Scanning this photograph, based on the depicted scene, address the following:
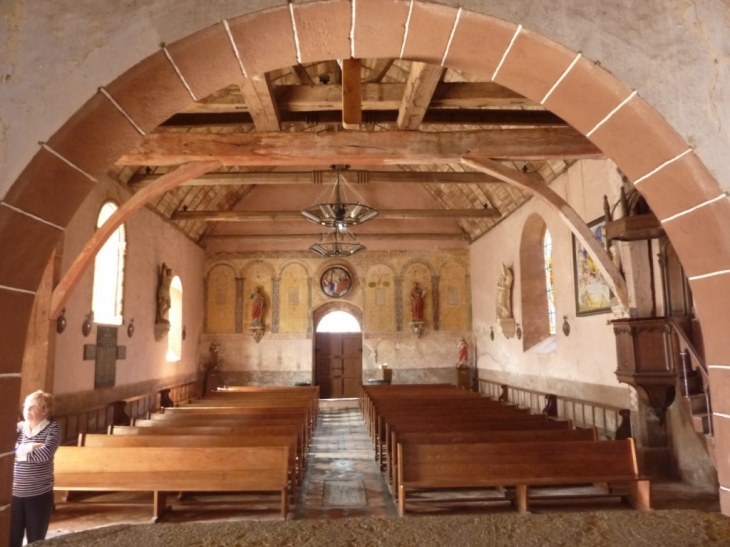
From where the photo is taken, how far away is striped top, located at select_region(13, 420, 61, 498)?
12.4 feet

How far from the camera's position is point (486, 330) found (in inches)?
580

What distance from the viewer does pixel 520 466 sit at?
5223 mm

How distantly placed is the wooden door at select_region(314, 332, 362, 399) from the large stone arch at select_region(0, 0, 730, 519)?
1446 centimetres

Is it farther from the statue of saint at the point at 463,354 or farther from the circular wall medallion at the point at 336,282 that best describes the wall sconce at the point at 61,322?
the statue of saint at the point at 463,354

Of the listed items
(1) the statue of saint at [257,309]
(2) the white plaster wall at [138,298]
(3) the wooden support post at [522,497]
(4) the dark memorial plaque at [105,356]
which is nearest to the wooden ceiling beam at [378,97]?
(2) the white plaster wall at [138,298]

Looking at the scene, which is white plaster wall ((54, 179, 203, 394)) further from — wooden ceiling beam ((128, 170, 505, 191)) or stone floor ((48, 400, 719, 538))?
stone floor ((48, 400, 719, 538))

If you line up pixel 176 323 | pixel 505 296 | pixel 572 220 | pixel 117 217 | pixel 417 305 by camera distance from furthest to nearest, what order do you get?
pixel 417 305 < pixel 176 323 < pixel 505 296 < pixel 572 220 < pixel 117 217

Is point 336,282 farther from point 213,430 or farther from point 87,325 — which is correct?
point 213,430

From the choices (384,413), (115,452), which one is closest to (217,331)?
(384,413)

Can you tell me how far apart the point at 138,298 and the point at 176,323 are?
10.2 feet

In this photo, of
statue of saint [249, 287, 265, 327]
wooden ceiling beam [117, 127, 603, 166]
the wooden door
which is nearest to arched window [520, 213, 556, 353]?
wooden ceiling beam [117, 127, 603, 166]

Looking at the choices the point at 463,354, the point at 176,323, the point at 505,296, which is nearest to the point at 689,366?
the point at 505,296

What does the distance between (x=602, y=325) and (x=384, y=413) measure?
3594 mm

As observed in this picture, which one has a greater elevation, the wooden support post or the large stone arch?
the large stone arch
